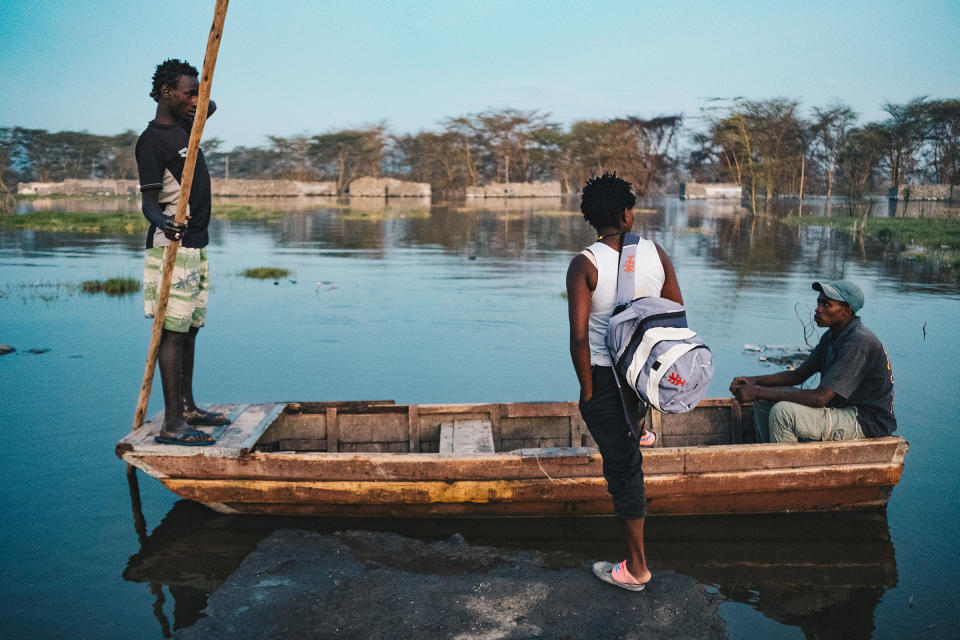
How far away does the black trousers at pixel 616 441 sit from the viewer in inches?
139

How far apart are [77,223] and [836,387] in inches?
1098

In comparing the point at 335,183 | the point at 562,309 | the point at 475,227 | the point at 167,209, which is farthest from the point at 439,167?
the point at 167,209

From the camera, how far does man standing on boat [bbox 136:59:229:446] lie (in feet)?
14.8

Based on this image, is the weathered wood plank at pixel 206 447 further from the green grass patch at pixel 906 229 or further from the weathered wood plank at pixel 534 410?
the green grass patch at pixel 906 229

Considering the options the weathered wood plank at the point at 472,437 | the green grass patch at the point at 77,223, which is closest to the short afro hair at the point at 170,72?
the weathered wood plank at the point at 472,437

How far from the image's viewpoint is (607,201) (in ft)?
11.4

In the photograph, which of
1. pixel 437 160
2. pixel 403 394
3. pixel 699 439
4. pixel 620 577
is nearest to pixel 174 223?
pixel 620 577

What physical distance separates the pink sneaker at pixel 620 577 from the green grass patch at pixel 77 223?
23780 millimetres

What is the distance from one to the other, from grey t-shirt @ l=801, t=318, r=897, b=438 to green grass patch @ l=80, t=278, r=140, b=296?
35.5 feet

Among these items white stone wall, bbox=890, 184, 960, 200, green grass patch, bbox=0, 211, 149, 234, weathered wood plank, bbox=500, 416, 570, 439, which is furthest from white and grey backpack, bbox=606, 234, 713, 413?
white stone wall, bbox=890, 184, 960, 200

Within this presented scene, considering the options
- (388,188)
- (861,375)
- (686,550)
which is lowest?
(686,550)

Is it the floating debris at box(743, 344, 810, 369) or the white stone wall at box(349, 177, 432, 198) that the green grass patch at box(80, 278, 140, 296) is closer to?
the floating debris at box(743, 344, 810, 369)

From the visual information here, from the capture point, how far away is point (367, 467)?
4668 millimetres

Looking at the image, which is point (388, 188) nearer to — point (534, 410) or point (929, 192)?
point (929, 192)
